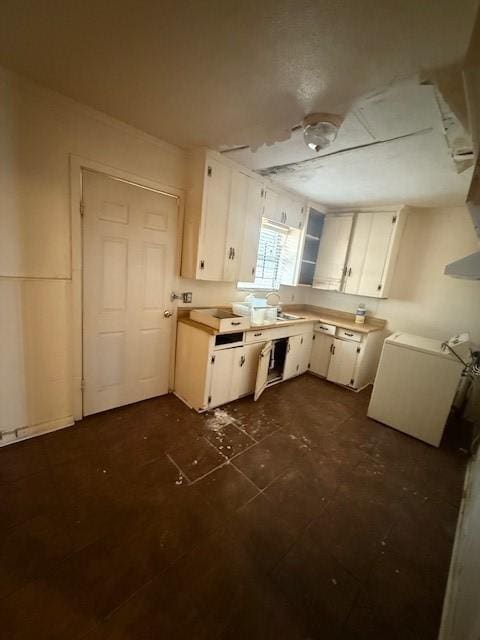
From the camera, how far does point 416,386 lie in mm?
2520

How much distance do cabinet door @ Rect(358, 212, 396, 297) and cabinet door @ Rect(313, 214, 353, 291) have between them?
315 mm

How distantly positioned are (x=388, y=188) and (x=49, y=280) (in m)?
3.35

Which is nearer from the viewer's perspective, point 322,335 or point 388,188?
point 388,188

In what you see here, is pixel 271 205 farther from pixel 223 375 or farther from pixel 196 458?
pixel 196 458

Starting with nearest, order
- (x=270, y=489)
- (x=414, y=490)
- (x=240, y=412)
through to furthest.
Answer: (x=270, y=489) → (x=414, y=490) → (x=240, y=412)

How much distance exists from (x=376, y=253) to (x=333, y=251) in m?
0.60

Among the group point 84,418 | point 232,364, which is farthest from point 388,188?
point 84,418

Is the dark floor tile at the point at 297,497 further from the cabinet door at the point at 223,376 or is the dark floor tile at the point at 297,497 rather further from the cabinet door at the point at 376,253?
the cabinet door at the point at 376,253

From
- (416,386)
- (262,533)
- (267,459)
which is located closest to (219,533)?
(262,533)

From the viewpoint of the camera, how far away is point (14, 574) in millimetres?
1162

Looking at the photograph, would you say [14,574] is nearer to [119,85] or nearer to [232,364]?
[232,364]

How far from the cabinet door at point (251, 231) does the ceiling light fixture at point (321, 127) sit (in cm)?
109

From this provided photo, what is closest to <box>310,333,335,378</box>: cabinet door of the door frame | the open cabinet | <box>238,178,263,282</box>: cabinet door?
the open cabinet

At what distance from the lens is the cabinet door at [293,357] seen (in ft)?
11.1
